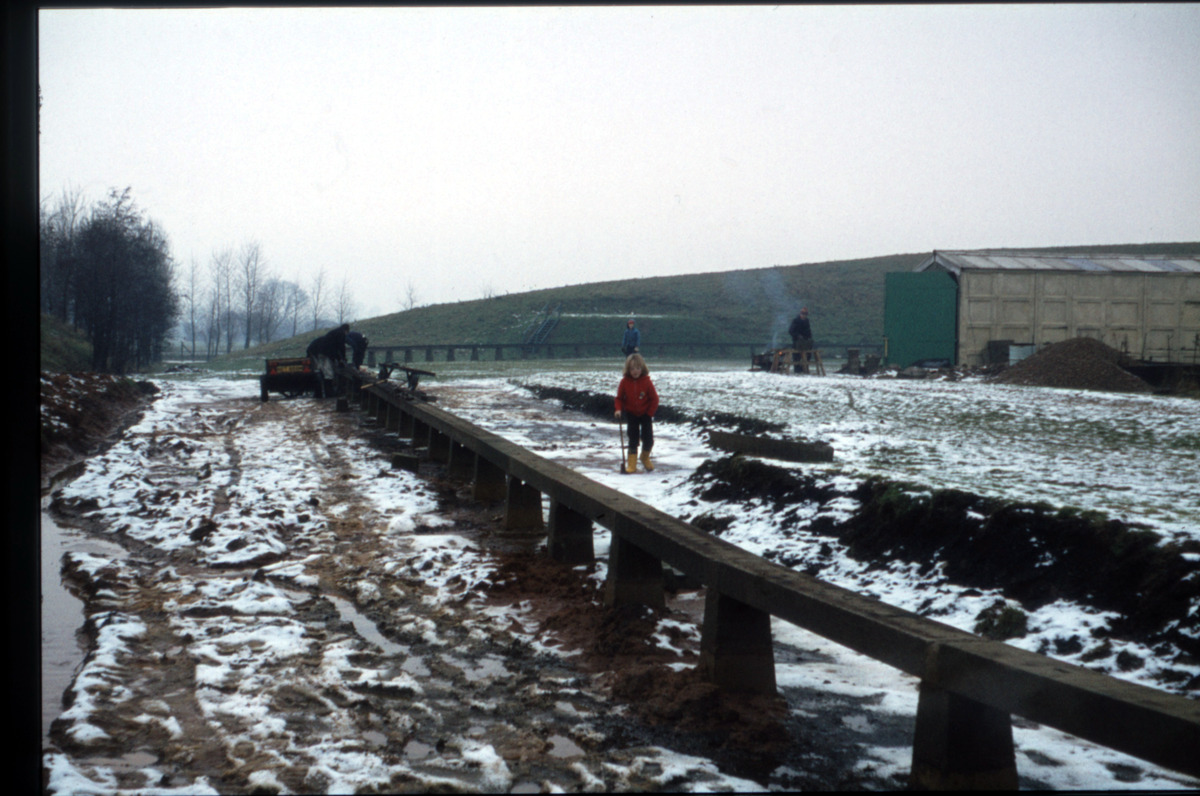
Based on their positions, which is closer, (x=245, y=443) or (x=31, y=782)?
(x=31, y=782)

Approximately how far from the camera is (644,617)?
5316mm

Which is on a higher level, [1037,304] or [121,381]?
[1037,304]

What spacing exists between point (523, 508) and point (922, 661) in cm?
497

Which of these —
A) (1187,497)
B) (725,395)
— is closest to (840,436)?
(1187,497)

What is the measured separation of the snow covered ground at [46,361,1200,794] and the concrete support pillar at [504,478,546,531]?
1.57 ft

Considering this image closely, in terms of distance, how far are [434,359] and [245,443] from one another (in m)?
38.8

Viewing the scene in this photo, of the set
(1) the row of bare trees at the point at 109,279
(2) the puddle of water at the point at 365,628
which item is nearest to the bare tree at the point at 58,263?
(1) the row of bare trees at the point at 109,279

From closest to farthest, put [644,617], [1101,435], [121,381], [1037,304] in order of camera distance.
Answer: [644,617]
[1101,435]
[121,381]
[1037,304]

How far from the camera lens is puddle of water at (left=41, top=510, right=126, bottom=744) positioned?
4.14 meters

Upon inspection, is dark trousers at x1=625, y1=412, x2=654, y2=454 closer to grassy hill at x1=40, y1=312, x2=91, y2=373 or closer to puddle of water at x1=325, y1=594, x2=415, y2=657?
puddle of water at x1=325, y1=594, x2=415, y2=657

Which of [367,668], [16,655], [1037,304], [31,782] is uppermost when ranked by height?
[1037,304]

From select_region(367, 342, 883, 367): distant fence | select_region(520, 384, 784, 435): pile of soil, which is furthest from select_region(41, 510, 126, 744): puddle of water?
select_region(367, 342, 883, 367): distant fence

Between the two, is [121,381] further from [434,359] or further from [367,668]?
[434,359]

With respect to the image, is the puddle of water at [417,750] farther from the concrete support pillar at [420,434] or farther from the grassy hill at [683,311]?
the grassy hill at [683,311]
